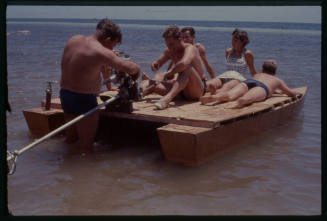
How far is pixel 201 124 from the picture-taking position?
389 cm

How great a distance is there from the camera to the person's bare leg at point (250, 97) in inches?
187

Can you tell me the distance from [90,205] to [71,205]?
0.62ft

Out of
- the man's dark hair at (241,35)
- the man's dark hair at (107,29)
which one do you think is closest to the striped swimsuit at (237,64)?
the man's dark hair at (241,35)

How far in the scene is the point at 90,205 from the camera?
3.18 meters

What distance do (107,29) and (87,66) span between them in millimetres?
466

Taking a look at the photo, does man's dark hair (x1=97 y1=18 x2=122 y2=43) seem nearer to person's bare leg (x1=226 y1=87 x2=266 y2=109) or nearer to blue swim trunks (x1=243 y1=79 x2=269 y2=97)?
person's bare leg (x1=226 y1=87 x2=266 y2=109)

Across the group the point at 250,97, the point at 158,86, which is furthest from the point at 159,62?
the point at 250,97

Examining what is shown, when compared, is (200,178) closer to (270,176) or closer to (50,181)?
(270,176)

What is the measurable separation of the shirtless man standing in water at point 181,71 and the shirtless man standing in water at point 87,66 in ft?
2.56

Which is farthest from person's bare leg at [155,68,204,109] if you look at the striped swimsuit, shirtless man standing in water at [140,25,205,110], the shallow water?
the striped swimsuit

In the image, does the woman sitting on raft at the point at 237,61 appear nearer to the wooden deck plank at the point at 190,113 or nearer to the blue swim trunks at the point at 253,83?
the blue swim trunks at the point at 253,83

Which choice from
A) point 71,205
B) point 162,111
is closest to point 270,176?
point 162,111

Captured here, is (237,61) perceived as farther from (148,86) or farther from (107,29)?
(107,29)

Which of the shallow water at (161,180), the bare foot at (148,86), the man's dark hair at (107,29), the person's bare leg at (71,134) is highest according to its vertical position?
the man's dark hair at (107,29)
